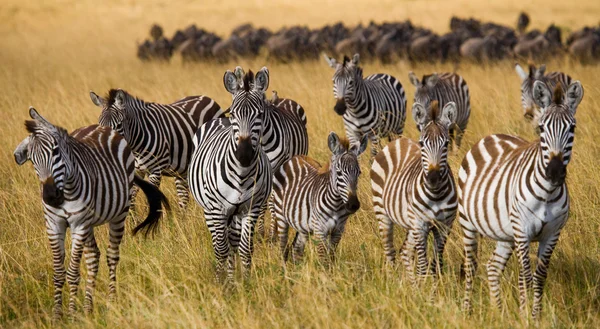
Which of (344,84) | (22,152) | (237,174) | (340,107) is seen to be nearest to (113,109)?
(237,174)

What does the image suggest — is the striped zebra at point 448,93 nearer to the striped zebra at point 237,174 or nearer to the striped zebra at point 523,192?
the striped zebra at point 237,174

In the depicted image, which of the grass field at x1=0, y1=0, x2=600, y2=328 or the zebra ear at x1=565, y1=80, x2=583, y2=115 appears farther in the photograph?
the grass field at x1=0, y1=0, x2=600, y2=328

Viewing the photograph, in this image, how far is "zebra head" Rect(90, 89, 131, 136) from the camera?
8180 mm

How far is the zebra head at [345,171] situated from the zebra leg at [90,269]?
6.54ft

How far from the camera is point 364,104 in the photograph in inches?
439

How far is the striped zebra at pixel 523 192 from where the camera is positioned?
16.1 ft

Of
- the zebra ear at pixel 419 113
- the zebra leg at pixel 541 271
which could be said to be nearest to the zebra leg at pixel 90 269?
the zebra ear at pixel 419 113

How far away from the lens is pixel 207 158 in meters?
6.79

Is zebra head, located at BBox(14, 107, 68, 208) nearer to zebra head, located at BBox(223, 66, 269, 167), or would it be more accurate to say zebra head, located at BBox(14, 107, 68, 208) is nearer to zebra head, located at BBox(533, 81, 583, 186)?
zebra head, located at BBox(223, 66, 269, 167)

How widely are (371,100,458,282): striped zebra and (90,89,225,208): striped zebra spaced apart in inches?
102

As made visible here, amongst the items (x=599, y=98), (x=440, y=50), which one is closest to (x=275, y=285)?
(x=599, y=98)

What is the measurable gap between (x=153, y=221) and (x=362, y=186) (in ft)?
8.91

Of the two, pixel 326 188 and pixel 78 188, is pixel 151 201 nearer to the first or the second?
pixel 78 188

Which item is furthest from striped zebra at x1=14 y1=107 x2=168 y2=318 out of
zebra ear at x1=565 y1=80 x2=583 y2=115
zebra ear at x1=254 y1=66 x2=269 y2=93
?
zebra ear at x1=565 y1=80 x2=583 y2=115
